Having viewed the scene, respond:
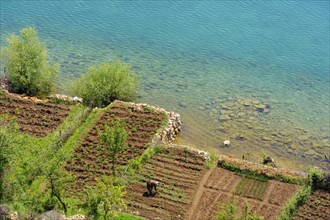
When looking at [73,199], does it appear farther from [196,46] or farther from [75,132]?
[196,46]

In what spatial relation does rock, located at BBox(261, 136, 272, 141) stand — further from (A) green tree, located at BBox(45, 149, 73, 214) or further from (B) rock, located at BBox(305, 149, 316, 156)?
(A) green tree, located at BBox(45, 149, 73, 214)

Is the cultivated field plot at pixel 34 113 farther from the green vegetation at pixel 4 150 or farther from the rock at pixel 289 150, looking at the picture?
the rock at pixel 289 150

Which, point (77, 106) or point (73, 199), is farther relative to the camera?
point (77, 106)

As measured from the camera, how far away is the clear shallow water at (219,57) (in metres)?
60.0

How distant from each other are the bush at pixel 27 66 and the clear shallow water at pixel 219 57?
6.17 metres

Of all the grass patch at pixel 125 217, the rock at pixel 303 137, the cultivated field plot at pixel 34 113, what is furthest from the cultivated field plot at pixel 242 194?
A: the cultivated field plot at pixel 34 113

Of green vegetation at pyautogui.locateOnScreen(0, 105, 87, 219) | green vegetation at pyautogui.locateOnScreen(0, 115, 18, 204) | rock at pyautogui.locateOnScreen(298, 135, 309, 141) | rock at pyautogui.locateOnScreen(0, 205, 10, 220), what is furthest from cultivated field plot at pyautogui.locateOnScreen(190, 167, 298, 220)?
green vegetation at pyautogui.locateOnScreen(0, 115, 18, 204)

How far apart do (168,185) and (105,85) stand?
1570 cm

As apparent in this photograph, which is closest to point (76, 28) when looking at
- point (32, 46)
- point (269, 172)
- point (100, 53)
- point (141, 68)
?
point (100, 53)

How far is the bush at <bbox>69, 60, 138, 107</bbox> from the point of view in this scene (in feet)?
189

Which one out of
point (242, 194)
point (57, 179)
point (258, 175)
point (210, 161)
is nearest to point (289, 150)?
point (258, 175)

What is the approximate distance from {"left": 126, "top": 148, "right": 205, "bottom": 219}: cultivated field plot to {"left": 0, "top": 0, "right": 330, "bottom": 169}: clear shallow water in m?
6.55

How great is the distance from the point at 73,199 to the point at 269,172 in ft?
55.9

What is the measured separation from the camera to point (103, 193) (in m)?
37.4
